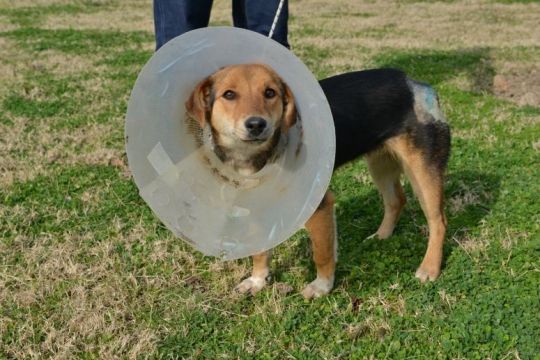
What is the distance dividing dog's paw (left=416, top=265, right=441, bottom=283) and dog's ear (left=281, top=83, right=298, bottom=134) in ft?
4.42

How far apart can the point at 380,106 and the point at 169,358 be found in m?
2.10

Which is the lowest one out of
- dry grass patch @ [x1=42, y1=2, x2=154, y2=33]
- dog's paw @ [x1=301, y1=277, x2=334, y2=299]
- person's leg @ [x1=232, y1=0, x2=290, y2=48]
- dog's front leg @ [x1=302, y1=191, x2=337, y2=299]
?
dry grass patch @ [x1=42, y1=2, x2=154, y2=33]

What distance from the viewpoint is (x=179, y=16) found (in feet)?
14.6

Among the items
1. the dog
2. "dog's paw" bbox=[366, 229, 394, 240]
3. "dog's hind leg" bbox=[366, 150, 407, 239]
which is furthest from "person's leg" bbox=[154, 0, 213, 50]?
"dog's paw" bbox=[366, 229, 394, 240]

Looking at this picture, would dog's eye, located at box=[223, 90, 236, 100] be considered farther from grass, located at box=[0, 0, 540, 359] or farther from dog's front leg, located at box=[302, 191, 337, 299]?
grass, located at box=[0, 0, 540, 359]

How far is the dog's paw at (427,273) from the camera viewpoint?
360 centimetres

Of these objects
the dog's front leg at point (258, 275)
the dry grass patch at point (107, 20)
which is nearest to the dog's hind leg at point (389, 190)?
the dog's front leg at point (258, 275)

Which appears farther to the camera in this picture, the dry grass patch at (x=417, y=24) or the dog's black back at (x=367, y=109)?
the dry grass patch at (x=417, y=24)

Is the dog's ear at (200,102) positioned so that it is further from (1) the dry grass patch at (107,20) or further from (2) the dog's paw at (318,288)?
(1) the dry grass patch at (107,20)

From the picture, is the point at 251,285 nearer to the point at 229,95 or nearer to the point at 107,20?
the point at 229,95

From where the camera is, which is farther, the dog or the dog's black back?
the dog's black back

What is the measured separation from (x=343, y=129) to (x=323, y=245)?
0.78m

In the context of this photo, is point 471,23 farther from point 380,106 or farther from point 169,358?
point 169,358

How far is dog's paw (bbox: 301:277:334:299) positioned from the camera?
11.3ft
